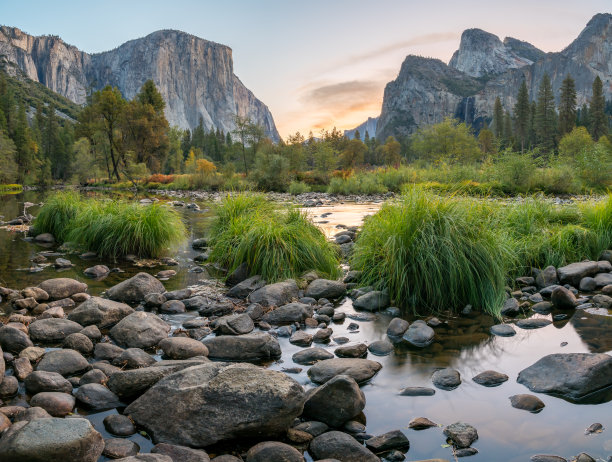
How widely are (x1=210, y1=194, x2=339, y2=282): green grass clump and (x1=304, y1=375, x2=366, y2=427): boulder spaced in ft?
11.2

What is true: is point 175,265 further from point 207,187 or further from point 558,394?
point 207,187

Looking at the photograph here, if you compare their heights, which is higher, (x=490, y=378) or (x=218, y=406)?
(x=218, y=406)

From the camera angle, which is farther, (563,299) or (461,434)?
(563,299)

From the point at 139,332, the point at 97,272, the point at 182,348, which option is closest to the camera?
the point at 182,348

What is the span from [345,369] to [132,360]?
1.86 meters

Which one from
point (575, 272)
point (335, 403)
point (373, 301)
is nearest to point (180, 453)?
point (335, 403)

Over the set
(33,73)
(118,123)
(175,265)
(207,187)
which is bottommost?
(175,265)

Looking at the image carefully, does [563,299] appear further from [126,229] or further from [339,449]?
[126,229]

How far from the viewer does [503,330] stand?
182 inches

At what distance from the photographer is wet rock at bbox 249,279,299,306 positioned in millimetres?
5520

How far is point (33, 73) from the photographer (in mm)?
199625

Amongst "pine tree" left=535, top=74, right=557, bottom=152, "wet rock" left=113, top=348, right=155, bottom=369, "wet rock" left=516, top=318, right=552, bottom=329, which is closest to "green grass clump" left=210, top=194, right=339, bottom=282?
"wet rock" left=113, top=348, right=155, bottom=369

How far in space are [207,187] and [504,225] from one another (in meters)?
36.3

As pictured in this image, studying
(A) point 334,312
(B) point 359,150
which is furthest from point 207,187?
(A) point 334,312
